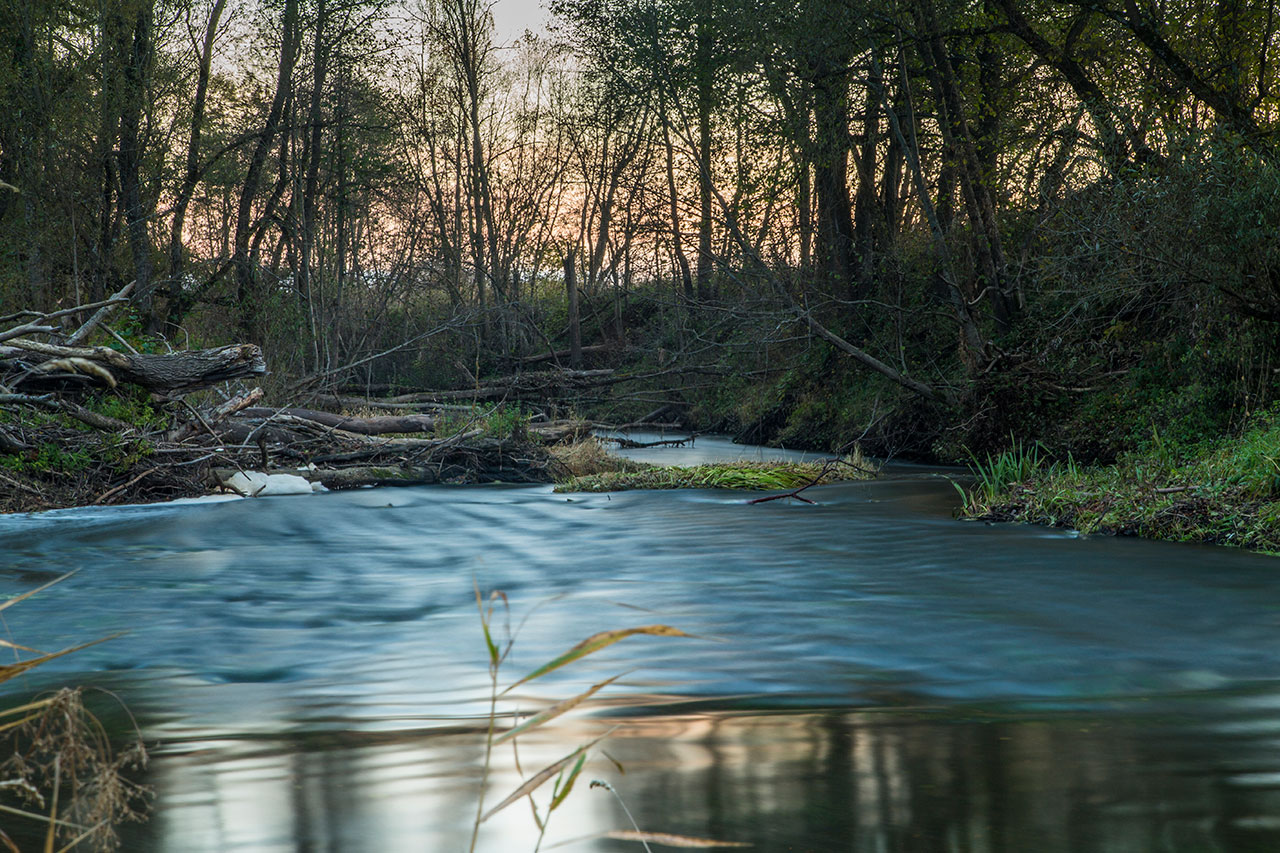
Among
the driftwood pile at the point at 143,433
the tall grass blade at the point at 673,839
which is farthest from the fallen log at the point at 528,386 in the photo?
the tall grass blade at the point at 673,839

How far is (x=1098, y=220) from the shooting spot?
1205 centimetres

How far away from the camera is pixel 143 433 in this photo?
11359 millimetres

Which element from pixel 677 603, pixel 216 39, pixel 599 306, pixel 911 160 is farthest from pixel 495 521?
pixel 599 306

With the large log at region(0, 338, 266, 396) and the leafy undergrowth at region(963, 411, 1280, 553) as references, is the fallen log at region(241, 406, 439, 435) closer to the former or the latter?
the large log at region(0, 338, 266, 396)

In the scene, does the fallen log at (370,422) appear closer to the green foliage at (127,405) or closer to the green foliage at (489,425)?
the green foliage at (489,425)

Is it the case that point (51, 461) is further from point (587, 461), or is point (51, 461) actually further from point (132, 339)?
point (587, 461)

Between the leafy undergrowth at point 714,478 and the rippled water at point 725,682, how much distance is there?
427cm

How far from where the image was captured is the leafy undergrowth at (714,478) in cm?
1396

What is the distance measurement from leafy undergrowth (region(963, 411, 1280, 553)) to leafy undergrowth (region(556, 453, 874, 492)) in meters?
3.26

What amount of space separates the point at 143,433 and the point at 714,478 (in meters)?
7.53

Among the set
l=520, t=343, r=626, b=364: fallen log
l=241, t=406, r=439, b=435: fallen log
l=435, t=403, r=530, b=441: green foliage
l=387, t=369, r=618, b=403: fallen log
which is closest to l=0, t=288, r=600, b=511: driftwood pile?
l=241, t=406, r=439, b=435: fallen log

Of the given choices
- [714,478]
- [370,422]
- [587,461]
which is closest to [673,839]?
[714,478]

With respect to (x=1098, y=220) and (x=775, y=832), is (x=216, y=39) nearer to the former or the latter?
(x=1098, y=220)

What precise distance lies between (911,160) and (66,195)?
1597 cm
